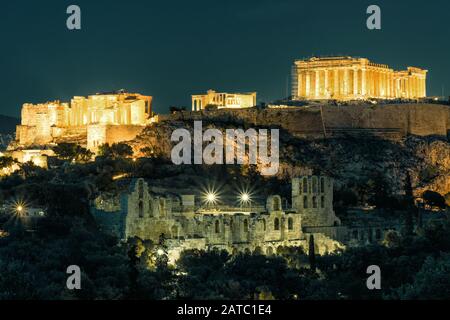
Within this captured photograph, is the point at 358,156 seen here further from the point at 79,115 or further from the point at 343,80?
the point at 79,115

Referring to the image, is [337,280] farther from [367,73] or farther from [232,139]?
[367,73]

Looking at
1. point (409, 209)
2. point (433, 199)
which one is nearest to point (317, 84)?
point (433, 199)

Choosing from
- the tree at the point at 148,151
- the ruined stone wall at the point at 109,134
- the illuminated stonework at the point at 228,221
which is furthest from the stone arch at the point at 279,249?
the ruined stone wall at the point at 109,134

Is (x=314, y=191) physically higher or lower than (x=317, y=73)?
lower

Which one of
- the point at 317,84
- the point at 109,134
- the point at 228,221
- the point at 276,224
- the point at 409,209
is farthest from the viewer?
the point at 317,84

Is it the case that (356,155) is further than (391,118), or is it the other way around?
(391,118)

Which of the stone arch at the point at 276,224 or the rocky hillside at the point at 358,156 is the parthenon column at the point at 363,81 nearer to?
the rocky hillside at the point at 358,156

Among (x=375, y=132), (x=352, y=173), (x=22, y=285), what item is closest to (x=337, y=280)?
(x=22, y=285)
